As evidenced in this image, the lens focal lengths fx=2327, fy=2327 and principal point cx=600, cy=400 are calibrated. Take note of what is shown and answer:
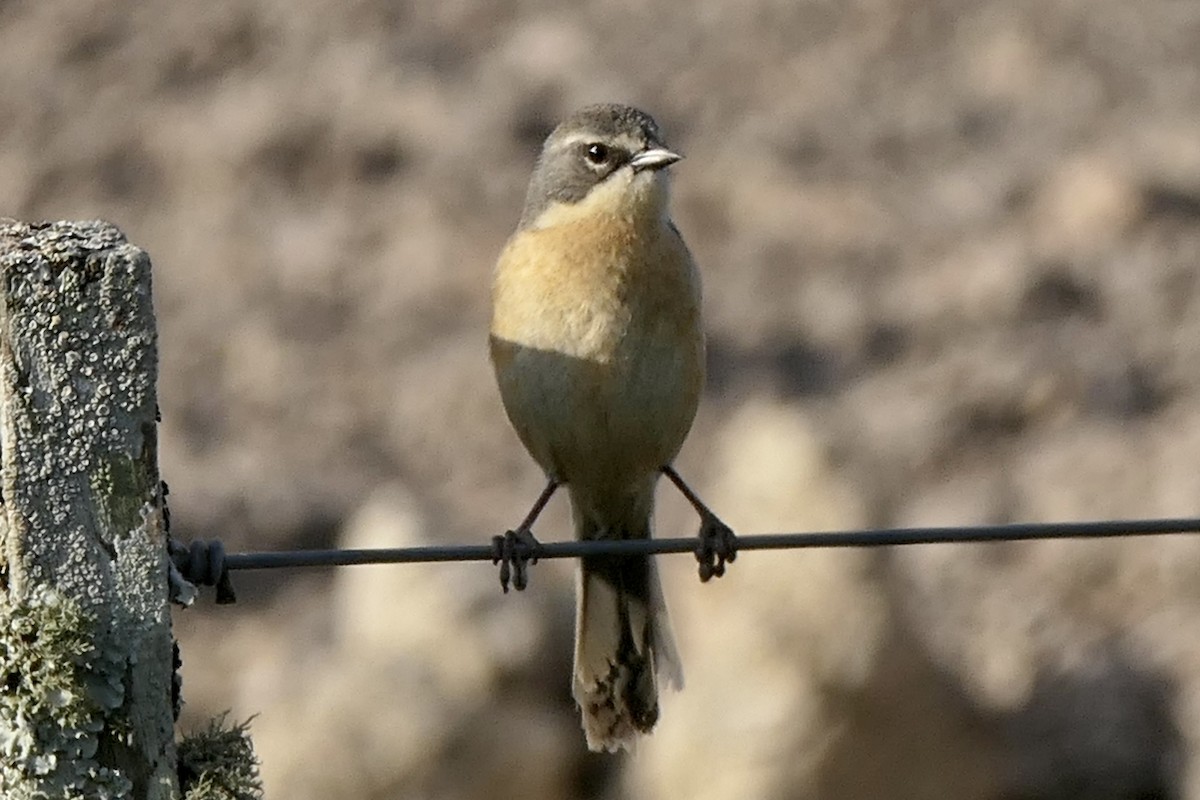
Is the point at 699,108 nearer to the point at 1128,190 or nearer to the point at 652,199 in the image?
the point at 1128,190

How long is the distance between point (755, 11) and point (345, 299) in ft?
12.2

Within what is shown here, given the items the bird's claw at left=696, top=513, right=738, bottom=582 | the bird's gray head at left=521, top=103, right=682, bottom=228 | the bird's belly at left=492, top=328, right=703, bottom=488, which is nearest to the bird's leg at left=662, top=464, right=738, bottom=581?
the bird's claw at left=696, top=513, right=738, bottom=582

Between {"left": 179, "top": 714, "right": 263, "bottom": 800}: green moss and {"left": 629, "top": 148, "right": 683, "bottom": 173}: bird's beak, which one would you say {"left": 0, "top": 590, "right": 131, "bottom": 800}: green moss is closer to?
{"left": 179, "top": 714, "right": 263, "bottom": 800}: green moss

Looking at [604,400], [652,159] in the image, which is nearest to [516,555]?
[604,400]

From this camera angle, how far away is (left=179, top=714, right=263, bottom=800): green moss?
12.9 feet

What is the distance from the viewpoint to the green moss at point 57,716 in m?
3.82

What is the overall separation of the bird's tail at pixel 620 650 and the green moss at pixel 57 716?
2.83 metres

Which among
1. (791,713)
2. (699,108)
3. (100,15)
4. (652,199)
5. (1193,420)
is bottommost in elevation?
(791,713)

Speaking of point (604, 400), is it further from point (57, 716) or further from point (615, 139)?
point (57, 716)

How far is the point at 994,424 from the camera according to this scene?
13391mm

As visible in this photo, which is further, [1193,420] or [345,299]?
[345,299]

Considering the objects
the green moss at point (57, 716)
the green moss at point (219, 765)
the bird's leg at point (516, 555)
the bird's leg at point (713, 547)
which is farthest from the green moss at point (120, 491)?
the bird's leg at point (713, 547)

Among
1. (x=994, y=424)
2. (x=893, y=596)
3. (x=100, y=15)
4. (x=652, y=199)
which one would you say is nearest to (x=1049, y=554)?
(x=994, y=424)

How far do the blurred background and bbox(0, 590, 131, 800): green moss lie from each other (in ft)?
18.4
